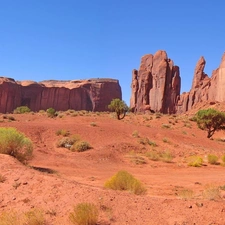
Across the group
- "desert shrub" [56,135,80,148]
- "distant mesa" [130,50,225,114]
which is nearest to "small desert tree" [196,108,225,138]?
"desert shrub" [56,135,80,148]

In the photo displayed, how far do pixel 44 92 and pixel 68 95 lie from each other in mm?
7553

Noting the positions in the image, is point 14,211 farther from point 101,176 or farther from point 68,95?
point 68,95

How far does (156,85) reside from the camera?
6888 cm

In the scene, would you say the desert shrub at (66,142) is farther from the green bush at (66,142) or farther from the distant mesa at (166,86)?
the distant mesa at (166,86)

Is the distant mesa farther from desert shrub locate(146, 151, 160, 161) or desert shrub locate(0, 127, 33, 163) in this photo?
desert shrub locate(0, 127, 33, 163)

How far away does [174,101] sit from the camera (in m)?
67.4

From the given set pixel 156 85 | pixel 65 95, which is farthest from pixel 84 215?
pixel 65 95

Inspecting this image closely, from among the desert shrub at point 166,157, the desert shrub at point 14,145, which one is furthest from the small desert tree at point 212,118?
the desert shrub at point 14,145

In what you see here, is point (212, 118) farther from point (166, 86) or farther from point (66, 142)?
point (166, 86)

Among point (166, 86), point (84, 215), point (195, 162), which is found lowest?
point (195, 162)

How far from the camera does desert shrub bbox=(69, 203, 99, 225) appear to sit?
5.81 meters

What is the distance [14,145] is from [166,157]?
11074 millimetres

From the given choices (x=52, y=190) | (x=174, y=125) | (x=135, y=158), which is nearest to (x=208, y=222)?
(x=52, y=190)

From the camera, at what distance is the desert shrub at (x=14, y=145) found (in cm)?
1186
